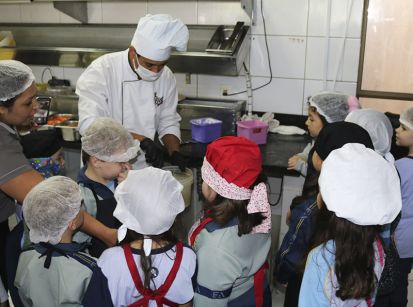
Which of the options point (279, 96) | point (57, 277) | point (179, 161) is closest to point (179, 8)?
point (279, 96)

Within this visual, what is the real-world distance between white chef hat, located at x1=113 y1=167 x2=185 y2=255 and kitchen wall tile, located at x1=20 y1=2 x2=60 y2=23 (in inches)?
89.2

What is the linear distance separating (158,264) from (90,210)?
42 cm

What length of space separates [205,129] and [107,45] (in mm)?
1022

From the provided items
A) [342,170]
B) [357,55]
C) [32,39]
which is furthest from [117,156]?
[32,39]

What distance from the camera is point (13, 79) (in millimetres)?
1341

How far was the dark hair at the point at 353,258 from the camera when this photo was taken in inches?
38.5

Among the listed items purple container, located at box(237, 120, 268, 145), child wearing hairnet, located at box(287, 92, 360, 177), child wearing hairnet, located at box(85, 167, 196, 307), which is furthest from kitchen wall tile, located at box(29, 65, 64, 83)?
child wearing hairnet, located at box(85, 167, 196, 307)

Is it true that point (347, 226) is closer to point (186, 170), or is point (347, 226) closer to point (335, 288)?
point (335, 288)

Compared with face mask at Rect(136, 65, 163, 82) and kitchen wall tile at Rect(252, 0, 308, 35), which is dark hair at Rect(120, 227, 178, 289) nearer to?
face mask at Rect(136, 65, 163, 82)

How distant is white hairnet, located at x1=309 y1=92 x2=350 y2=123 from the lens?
1.79 m

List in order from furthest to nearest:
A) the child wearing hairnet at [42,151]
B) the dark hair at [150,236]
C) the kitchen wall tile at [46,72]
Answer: the kitchen wall tile at [46,72] < the child wearing hairnet at [42,151] < the dark hair at [150,236]

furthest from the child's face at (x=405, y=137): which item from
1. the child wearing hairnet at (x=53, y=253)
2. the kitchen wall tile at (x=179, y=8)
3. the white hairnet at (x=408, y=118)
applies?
the kitchen wall tile at (x=179, y=8)

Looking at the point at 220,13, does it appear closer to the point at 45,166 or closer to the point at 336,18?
the point at 336,18

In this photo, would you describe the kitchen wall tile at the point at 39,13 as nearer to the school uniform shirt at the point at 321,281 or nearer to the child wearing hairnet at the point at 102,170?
the child wearing hairnet at the point at 102,170
